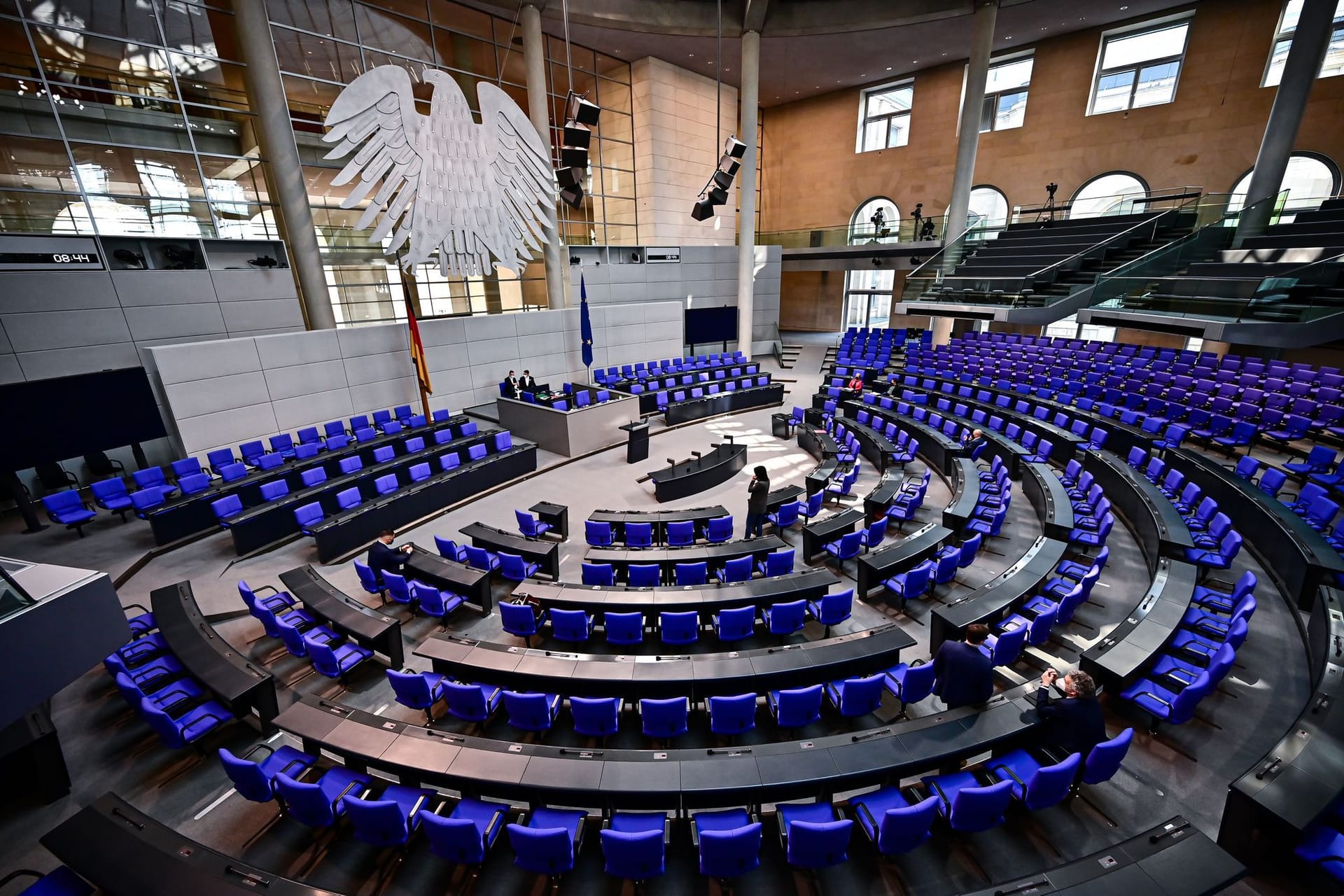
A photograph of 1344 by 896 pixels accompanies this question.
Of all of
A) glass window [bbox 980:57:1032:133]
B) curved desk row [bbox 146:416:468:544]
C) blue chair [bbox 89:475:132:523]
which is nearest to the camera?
curved desk row [bbox 146:416:468:544]

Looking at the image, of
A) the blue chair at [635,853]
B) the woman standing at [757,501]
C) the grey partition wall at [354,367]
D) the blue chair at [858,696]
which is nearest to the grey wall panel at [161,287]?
the grey partition wall at [354,367]

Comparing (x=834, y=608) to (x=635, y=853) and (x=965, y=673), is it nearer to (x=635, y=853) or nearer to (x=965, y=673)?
(x=965, y=673)

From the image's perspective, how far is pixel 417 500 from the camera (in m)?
10.5

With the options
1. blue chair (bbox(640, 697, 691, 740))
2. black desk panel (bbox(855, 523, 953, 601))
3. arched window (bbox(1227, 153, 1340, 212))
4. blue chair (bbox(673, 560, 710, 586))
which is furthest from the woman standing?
arched window (bbox(1227, 153, 1340, 212))

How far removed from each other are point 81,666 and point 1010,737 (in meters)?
7.23

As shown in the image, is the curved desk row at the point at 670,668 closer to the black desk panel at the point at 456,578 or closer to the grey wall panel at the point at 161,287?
the black desk panel at the point at 456,578

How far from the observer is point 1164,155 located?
65.3 ft

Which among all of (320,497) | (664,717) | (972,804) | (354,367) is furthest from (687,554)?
(354,367)

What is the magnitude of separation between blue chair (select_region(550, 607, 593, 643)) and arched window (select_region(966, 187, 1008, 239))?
23.4 meters

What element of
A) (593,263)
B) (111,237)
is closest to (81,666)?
(111,237)

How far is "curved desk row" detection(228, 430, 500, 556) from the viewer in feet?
30.1

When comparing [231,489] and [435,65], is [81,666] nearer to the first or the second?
[231,489]

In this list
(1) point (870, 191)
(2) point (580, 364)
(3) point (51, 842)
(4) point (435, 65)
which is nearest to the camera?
(3) point (51, 842)

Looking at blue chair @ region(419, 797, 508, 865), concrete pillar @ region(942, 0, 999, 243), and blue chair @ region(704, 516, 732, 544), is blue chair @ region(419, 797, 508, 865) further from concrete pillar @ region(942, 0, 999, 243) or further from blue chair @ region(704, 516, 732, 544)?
concrete pillar @ region(942, 0, 999, 243)
